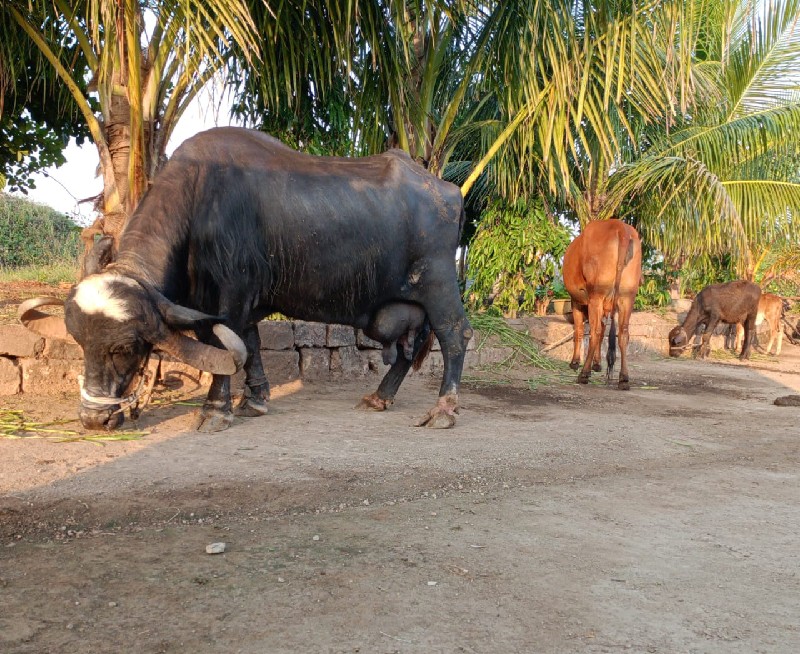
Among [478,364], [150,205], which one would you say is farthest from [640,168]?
[150,205]

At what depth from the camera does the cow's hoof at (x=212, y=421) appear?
4.53 m

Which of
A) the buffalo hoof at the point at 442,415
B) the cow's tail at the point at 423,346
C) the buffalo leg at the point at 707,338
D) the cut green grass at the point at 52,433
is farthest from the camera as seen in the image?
the buffalo leg at the point at 707,338

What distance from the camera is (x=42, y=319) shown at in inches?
193

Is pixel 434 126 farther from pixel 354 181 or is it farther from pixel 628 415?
pixel 628 415

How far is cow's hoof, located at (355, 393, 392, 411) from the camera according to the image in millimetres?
5645

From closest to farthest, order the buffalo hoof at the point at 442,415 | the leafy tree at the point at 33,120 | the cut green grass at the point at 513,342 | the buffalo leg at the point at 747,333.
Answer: the buffalo hoof at the point at 442,415 < the leafy tree at the point at 33,120 < the cut green grass at the point at 513,342 < the buffalo leg at the point at 747,333

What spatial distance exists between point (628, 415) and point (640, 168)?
18.0 ft

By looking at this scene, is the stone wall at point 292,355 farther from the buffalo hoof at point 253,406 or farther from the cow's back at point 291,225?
the cow's back at point 291,225

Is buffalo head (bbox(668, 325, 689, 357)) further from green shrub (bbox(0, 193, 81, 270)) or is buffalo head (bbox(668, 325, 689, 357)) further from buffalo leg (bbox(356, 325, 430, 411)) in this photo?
green shrub (bbox(0, 193, 81, 270))

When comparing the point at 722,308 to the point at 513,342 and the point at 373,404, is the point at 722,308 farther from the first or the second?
the point at 373,404

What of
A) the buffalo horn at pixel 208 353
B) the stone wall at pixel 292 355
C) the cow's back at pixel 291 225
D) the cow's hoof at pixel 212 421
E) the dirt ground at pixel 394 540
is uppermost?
the cow's back at pixel 291 225

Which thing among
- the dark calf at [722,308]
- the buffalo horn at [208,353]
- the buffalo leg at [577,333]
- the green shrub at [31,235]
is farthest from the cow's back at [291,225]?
the dark calf at [722,308]

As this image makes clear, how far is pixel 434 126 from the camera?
7766mm

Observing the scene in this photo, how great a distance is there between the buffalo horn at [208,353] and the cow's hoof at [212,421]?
0.66 metres
